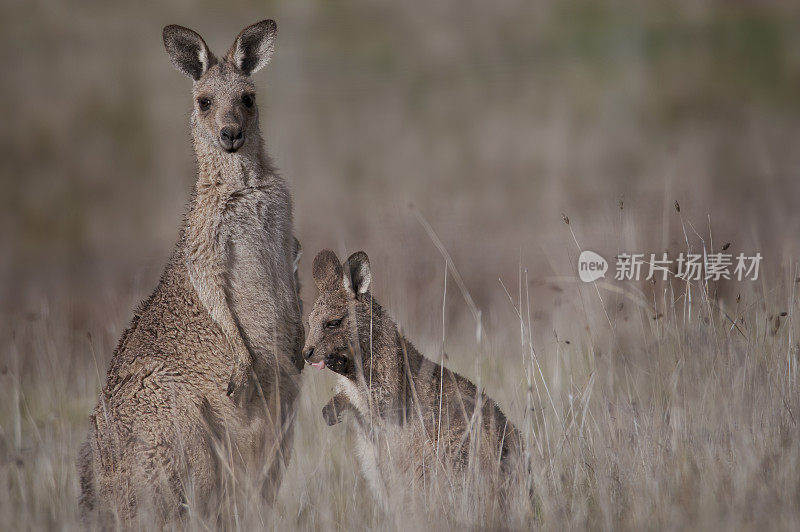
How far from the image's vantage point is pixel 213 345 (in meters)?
5.45

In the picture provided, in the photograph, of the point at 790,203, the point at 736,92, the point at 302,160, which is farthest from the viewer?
the point at 736,92

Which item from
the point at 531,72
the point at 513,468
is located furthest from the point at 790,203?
the point at 531,72

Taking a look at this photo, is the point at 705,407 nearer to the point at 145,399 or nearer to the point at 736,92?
the point at 145,399

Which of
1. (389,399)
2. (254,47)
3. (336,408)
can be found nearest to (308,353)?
(336,408)

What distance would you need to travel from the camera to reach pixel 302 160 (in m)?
22.2

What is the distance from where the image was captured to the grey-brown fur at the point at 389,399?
5.14 metres

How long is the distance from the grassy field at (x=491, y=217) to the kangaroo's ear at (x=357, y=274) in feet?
1.58

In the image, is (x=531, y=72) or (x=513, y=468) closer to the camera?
(x=513, y=468)

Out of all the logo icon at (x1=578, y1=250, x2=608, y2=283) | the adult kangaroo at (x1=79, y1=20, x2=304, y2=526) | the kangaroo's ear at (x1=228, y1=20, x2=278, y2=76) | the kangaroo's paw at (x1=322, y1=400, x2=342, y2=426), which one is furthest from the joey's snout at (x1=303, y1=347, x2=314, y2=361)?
the logo icon at (x1=578, y1=250, x2=608, y2=283)

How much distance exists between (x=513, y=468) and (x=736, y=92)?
22.6m

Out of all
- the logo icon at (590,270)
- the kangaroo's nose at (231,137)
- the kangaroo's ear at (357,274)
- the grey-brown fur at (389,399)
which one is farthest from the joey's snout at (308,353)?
the logo icon at (590,270)

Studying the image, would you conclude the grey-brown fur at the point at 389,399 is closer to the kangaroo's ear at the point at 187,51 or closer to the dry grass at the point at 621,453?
the dry grass at the point at 621,453

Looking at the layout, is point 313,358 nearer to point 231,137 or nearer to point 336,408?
point 336,408

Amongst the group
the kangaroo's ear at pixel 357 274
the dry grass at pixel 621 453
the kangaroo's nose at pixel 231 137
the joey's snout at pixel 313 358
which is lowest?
the dry grass at pixel 621 453
